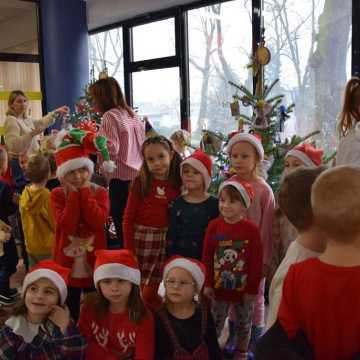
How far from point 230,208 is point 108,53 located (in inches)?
250

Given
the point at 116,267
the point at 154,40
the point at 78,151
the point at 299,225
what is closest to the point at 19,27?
the point at 154,40

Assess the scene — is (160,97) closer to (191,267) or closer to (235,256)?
(235,256)

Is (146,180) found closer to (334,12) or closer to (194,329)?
(194,329)

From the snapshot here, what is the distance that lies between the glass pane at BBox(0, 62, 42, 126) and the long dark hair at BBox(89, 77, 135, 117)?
4108 mm

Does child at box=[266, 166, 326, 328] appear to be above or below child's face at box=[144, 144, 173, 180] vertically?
below

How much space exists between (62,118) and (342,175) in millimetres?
5634

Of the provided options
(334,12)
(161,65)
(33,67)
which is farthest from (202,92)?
(33,67)

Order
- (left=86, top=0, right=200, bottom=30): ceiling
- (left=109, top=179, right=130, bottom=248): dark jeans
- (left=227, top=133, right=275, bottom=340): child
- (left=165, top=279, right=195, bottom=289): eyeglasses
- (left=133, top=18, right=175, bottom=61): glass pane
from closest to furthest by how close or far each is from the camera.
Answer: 1. (left=165, top=279, right=195, bottom=289): eyeglasses
2. (left=227, top=133, right=275, bottom=340): child
3. (left=109, top=179, right=130, bottom=248): dark jeans
4. (left=86, top=0, right=200, bottom=30): ceiling
5. (left=133, top=18, right=175, bottom=61): glass pane

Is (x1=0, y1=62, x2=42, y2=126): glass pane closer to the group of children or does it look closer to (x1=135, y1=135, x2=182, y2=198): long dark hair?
the group of children

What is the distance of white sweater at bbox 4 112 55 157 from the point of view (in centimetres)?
453

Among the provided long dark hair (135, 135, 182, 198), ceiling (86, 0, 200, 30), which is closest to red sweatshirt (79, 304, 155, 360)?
long dark hair (135, 135, 182, 198)

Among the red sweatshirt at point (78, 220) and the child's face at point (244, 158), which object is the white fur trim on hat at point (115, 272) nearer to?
the red sweatshirt at point (78, 220)

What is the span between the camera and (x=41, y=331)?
200cm

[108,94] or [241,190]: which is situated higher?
[108,94]
